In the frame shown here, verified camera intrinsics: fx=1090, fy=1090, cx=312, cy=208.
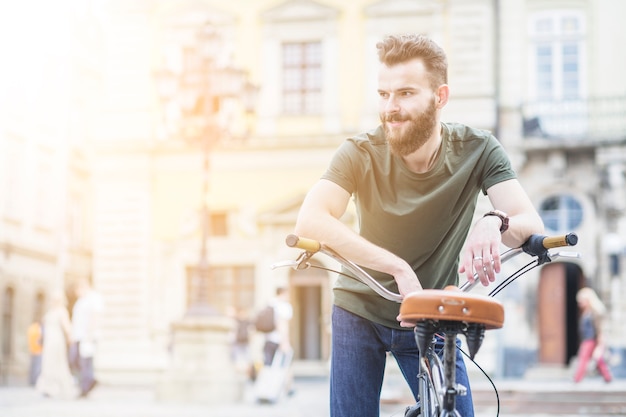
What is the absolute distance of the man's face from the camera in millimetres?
3459

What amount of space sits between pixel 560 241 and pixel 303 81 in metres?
23.7

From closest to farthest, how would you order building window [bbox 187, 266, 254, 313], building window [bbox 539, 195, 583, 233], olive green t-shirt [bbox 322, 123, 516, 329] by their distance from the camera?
olive green t-shirt [bbox 322, 123, 516, 329] < building window [bbox 539, 195, 583, 233] < building window [bbox 187, 266, 254, 313]

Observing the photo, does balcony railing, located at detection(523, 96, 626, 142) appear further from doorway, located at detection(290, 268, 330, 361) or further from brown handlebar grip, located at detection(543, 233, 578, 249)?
brown handlebar grip, located at detection(543, 233, 578, 249)

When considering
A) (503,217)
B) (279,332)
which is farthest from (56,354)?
(503,217)

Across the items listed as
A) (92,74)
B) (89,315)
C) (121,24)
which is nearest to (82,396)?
(89,315)

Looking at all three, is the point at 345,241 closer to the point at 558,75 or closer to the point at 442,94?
the point at 442,94

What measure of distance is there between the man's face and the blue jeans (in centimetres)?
67

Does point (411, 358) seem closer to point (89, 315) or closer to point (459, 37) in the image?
point (89, 315)

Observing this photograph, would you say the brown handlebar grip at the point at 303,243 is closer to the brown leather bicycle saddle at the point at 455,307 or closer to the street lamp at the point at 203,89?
the brown leather bicycle saddle at the point at 455,307

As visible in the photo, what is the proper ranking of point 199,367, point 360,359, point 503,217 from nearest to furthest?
point 503,217 < point 360,359 < point 199,367

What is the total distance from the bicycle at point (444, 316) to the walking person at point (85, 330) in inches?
524

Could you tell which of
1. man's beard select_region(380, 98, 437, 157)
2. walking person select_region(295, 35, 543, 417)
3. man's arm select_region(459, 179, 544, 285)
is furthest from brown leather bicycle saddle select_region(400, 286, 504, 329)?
man's beard select_region(380, 98, 437, 157)

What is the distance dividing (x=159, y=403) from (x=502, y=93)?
13003 millimetres

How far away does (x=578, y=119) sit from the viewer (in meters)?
25.7
